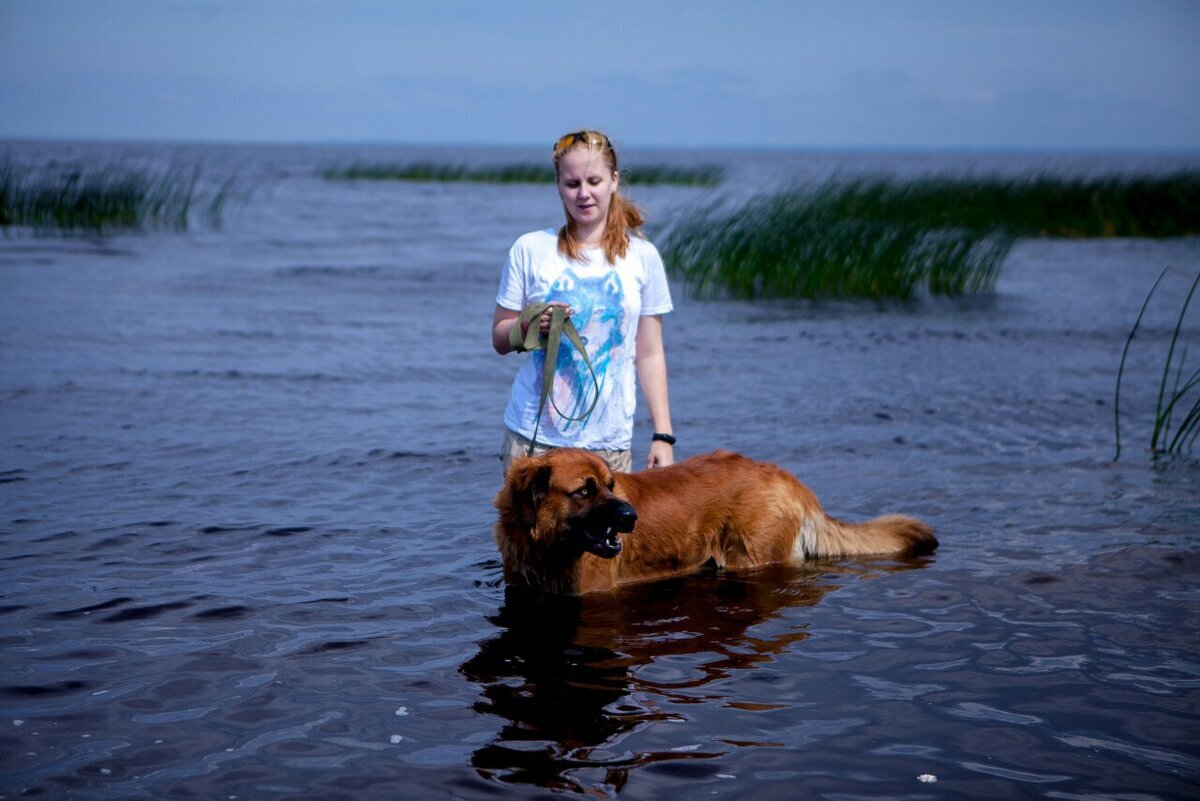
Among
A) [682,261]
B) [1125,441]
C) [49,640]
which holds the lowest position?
[49,640]

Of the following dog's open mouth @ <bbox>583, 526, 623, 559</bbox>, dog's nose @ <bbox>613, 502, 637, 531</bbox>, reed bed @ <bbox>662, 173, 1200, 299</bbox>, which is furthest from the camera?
reed bed @ <bbox>662, 173, 1200, 299</bbox>

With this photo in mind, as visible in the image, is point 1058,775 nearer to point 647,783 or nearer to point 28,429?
point 647,783

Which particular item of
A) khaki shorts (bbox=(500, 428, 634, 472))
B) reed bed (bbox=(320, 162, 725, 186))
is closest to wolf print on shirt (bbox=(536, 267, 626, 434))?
khaki shorts (bbox=(500, 428, 634, 472))

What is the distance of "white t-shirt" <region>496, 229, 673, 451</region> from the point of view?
594 cm

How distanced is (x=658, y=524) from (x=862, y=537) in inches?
57.5

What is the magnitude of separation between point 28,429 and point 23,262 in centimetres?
1571

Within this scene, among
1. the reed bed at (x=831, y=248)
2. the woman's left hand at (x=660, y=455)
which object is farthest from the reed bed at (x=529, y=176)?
the woman's left hand at (x=660, y=455)

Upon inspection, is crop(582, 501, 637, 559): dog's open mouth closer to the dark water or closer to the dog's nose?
the dog's nose

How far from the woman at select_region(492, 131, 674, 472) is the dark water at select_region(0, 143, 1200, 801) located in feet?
3.25

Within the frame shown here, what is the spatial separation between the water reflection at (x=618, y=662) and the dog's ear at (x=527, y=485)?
1.75 feet

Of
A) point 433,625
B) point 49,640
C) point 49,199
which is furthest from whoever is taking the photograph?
point 49,199

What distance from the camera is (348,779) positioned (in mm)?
4012

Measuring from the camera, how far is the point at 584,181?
19.0 feet

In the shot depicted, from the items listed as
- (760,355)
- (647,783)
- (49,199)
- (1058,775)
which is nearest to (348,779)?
(647,783)
